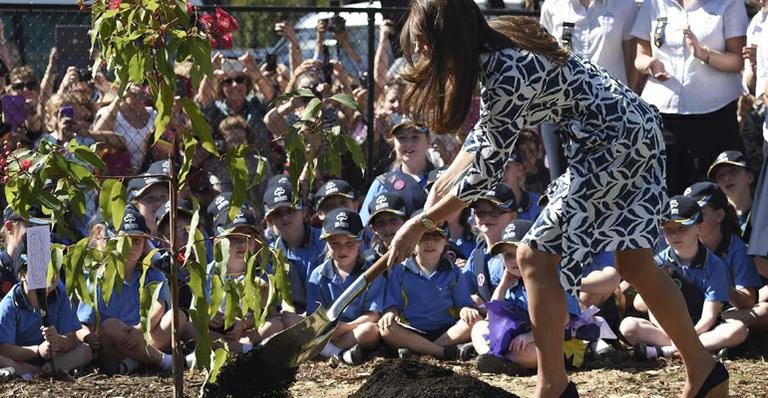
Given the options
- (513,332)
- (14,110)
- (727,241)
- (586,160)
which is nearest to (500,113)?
(586,160)

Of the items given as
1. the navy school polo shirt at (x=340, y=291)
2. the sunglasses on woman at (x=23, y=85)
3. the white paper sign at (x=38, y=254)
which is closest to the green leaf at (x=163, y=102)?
the white paper sign at (x=38, y=254)

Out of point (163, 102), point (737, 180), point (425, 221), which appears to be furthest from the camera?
point (737, 180)

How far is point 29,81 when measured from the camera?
8.53 meters

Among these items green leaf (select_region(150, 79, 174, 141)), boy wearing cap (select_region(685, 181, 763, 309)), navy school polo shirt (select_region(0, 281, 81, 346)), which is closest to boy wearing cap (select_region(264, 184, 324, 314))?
navy school polo shirt (select_region(0, 281, 81, 346))

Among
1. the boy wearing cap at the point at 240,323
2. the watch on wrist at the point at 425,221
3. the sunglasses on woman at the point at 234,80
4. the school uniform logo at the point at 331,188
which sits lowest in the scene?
the boy wearing cap at the point at 240,323

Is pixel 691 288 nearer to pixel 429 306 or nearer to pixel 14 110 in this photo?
pixel 429 306

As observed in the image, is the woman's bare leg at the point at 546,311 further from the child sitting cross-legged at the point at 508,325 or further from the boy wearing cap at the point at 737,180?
the boy wearing cap at the point at 737,180

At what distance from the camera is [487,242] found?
653 centimetres

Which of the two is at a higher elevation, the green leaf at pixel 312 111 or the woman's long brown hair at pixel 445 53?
the woman's long brown hair at pixel 445 53

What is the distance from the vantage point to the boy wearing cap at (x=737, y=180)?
655cm

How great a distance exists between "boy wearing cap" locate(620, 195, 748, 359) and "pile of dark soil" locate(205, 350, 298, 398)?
87.8 inches

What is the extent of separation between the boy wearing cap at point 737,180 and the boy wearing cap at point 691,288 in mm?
489

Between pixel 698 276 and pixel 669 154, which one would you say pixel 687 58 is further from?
pixel 698 276

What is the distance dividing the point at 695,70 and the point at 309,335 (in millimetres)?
3501
